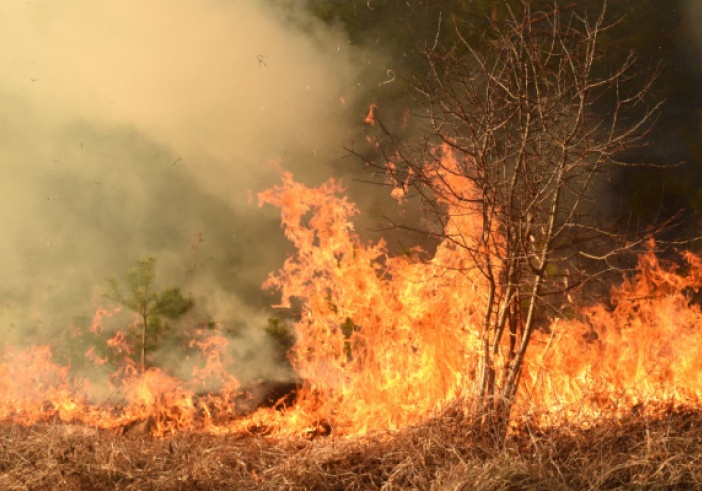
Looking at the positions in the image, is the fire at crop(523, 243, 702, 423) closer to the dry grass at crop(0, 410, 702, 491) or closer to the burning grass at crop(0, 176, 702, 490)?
the burning grass at crop(0, 176, 702, 490)

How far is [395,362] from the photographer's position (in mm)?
8258

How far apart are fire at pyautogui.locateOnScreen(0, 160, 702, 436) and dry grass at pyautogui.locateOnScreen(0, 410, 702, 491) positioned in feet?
1.41

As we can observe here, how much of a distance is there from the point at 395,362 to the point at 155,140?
290 inches

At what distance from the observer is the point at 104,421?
29.6 ft

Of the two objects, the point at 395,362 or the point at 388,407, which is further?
the point at 395,362

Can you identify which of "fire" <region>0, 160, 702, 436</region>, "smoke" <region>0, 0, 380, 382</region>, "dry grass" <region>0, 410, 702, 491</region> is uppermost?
"smoke" <region>0, 0, 380, 382</region>

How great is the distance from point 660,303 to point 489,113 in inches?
174

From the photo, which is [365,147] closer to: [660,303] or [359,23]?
[359,23]

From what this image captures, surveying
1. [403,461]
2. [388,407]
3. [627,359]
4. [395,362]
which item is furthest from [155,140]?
[403,461]

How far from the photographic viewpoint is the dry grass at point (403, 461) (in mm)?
5488

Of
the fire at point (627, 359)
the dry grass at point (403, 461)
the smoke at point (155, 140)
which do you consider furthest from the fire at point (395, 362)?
the smoke at point (155, 140)

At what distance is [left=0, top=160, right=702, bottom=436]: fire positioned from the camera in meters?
7.66

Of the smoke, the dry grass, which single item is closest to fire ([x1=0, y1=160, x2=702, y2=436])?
the dry grass

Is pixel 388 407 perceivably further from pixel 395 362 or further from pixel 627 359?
pixel 627 359
